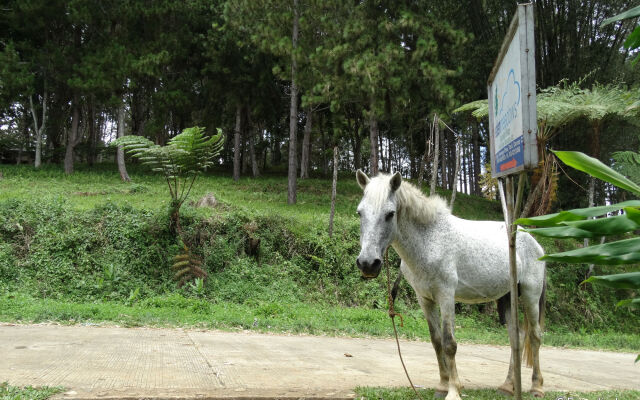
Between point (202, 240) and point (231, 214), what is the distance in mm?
1052

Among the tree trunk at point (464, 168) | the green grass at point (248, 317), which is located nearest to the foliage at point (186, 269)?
the green grass at point (248, 317)

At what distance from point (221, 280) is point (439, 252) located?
21.7 feet

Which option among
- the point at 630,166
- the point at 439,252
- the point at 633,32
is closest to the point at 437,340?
the point at 439,252

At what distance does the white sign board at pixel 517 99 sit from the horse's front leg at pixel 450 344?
121 centimetres

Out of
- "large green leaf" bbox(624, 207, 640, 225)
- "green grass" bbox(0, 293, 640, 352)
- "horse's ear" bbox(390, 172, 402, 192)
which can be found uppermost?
"horse's ear" bbox(390, 172, 402, 192)

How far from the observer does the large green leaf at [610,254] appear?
1.22 meters

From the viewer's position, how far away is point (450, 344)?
3.52m

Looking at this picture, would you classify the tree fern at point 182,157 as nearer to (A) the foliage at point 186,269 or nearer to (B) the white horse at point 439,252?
(A) the foliage at point 186,269

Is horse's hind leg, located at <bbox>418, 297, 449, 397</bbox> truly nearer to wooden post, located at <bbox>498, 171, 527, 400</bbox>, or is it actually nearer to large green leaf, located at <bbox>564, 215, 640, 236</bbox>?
wooden post, located at <bbox>498, 171, 527, 400</bbox>

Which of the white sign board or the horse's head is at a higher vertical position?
the white sign board

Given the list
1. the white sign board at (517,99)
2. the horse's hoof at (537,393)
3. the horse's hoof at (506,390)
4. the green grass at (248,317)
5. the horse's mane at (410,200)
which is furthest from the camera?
the green grass at (248,317)

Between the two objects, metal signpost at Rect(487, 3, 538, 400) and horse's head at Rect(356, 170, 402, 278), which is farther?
horse's head at Rect(356, 170, 402, 278)

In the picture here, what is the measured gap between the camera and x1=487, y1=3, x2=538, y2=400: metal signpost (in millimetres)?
2375

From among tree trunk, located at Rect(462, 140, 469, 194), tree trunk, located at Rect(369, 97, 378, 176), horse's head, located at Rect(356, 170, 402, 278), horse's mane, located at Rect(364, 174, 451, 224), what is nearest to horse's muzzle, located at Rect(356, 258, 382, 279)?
horse's head, located at Rect(356, 170, 402, 278)
